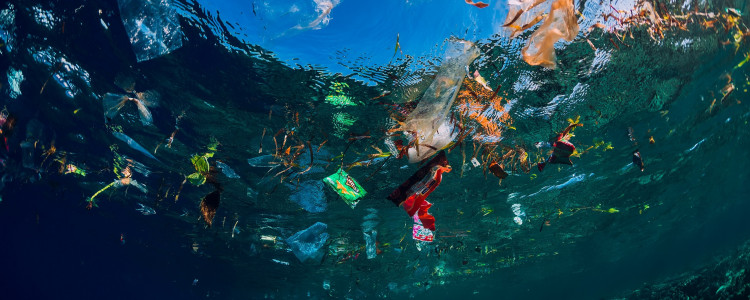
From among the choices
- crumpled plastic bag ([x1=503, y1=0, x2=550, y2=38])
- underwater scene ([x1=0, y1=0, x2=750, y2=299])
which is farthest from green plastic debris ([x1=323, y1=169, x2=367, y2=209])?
crumpled plastic bag ([x1=503, y1=0, x2=550, y2=38])

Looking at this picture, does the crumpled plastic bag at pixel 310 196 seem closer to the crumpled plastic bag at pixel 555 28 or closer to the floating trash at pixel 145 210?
the floating trash at pixel 145 210

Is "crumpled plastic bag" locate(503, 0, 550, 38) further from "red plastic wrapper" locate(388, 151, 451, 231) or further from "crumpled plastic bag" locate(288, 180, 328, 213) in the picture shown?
"crumpled plastic bag" locate(288, 180, 328, 213)

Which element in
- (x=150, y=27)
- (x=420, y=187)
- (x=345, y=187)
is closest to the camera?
(x=420, y=187)

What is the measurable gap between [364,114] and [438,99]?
14.1 feet

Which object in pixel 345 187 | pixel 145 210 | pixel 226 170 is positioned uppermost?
pixel 226 170

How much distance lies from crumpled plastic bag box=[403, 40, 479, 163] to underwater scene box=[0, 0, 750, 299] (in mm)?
23

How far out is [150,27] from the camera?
528 centimetres

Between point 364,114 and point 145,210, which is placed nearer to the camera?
point 364,114

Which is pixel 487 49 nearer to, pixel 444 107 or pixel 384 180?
pixel 444 107

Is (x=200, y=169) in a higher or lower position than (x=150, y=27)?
lower

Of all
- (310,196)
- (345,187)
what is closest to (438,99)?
(345,187)

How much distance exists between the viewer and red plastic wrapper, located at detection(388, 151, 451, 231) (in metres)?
2.71

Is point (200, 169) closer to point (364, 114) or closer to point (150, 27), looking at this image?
point (150, 27)

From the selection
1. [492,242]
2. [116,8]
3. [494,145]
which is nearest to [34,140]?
[116,8]
